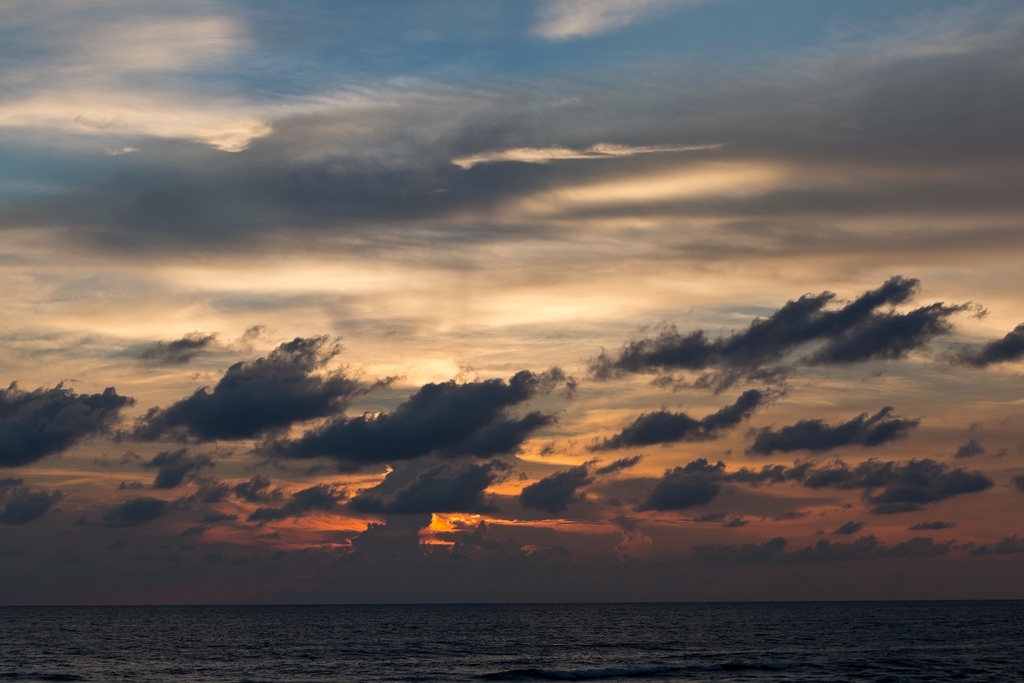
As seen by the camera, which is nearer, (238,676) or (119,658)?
(238,676)

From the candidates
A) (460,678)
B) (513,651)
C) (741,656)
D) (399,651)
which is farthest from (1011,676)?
(399,651)

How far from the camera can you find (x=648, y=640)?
19975 centimetres

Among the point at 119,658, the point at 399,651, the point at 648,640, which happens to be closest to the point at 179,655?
the point at 119,658

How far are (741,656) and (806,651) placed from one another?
16.9m

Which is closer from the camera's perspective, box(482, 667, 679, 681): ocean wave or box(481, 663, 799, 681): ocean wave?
box(482, 667, 679, 681): ocean wave

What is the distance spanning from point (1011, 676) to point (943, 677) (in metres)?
9.58

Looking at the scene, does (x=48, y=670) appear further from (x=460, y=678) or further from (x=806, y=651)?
(x=806, y=651)

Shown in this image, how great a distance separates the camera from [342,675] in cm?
13100

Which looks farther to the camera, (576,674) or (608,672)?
(608,672)

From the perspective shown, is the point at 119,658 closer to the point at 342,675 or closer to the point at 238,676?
the point at 238,676

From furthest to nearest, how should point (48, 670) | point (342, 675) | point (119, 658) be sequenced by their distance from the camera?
point (119, 658) → point (48, 670) → point (342, 675)

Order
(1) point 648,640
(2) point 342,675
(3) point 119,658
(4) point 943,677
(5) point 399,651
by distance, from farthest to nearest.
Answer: (1) point 648,640 < (5) point 399,651 < (3) point 119,658 < (2) point 342,675 < (4) point 943,677

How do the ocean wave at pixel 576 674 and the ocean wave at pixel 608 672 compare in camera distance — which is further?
the ocean wave at pixel 608 672

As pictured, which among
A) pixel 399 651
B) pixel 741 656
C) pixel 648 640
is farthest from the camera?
pixel 648 640
